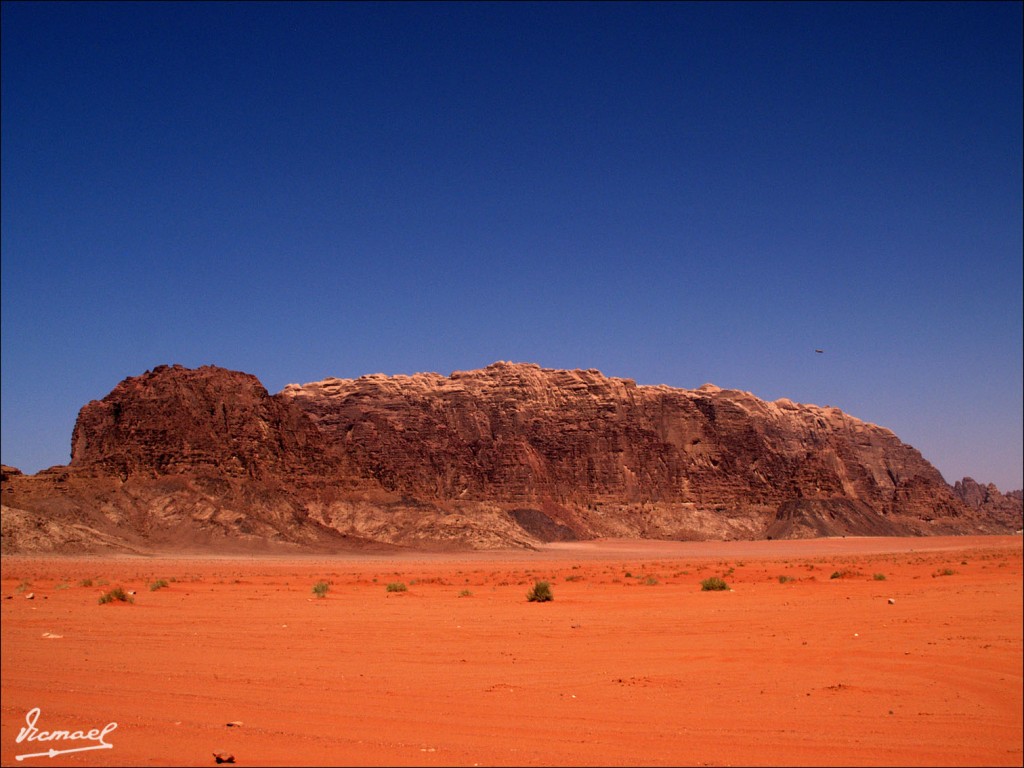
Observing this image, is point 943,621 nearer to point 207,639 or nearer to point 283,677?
point 283,677

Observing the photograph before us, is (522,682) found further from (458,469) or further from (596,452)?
(596,452)

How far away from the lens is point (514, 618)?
19.9 m

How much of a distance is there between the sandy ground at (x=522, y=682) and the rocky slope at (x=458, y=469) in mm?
54537

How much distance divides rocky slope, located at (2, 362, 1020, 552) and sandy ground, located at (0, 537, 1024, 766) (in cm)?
5454

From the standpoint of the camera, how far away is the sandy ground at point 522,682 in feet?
28.1

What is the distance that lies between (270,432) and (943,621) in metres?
81.9

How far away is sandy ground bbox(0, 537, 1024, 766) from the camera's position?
857 cm

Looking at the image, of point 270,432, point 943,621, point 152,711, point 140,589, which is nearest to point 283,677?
point 152,711

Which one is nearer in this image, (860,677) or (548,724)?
(548,724)
